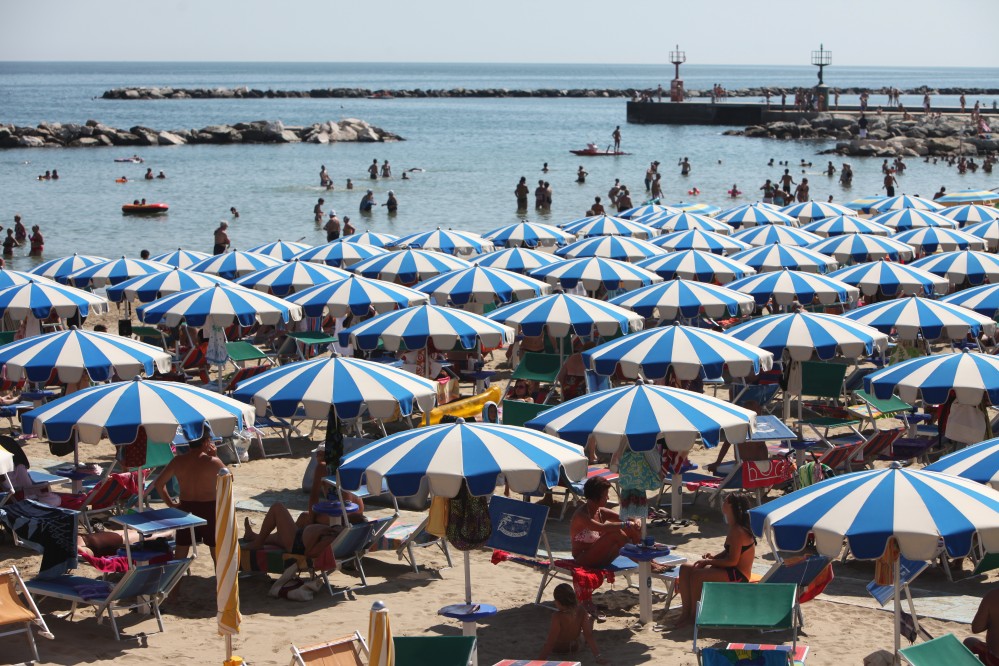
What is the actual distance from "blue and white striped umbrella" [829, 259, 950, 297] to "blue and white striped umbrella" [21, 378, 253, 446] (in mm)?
9641

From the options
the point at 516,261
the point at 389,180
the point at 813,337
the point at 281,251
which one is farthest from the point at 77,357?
the point at 389,180

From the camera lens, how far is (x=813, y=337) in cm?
1134

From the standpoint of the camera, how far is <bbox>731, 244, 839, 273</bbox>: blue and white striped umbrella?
18109 millimetres

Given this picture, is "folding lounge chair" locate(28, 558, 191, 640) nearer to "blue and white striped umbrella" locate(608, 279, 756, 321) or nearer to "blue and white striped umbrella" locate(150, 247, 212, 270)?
"blue and white striped umbrella" locate(608, 279, 756, 321)

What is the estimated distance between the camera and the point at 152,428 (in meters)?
8.53

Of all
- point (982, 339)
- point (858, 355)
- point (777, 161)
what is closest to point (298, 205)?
point (777, 161)

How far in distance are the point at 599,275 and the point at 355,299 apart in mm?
3519

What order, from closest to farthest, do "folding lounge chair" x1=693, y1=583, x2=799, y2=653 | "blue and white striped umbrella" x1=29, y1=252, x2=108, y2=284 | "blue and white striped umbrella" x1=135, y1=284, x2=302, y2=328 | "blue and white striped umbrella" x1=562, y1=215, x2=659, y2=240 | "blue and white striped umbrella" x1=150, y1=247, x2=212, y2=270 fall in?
"folding lounge chair" x1=693, y1=583, x2=799, y2=653, "blue and white striped umbrella" x1=135, y1=284, x2=302, y2=328, "blue and white striped umbrella" x1=29, y1=252, x2=108, y2=284, "blue and white striped umbrella" x1=150, y1=247, x2=212, y2=270, "blue and white striped umbrella" x1=562, y1=215, x2=659, y2=240

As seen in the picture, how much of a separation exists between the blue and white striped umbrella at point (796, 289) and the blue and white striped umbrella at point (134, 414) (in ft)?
26.7

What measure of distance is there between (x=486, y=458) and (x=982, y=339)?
11.2 m

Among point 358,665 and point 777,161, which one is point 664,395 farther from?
point 777,161

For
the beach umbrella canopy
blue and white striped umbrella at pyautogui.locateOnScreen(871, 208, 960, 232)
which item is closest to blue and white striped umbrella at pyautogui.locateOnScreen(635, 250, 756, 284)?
the beach umbrella canopy

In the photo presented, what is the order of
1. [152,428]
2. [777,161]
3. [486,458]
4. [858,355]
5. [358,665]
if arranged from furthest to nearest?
1. [777,161]
2. [858,355]
3. [152,428]
4. [486,458]
5. [358,665]

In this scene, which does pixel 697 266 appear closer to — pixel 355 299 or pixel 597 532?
pixel 355 299
